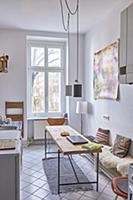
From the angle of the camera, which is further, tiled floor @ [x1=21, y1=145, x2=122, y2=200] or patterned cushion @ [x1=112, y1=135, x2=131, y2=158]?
patterned cushion @ [x1=112, y1=135, x2=131, y2=158]

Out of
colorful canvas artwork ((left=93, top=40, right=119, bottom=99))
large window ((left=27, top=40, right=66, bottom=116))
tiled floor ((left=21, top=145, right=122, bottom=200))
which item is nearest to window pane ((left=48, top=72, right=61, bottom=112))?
large window ((left=27, top=40, right=66, bottom=116))

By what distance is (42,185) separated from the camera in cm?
383

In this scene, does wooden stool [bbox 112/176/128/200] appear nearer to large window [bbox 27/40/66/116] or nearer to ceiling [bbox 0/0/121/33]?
ceiling [bbox 0/0/121/33]

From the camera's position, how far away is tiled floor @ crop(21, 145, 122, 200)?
135 inches

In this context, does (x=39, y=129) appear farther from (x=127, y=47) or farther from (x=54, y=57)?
(x=127, y=47)

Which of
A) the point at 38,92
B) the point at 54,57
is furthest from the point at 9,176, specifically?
the point at 54,57

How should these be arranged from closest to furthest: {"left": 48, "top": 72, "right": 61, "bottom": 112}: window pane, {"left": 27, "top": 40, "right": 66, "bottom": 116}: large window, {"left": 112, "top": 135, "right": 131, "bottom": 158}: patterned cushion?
{"left": 112, "top": 135, "right": 131, "bottom": 158}: patterned cushion, {"left": 27, "top": 40, "right": 66, "bottom": 116}: large window, {"left": 48, "top": 72, "right": 61, "bottom": 112}: window pane

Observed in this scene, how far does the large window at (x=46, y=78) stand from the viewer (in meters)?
6.79

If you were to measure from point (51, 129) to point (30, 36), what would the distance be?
2761 mm

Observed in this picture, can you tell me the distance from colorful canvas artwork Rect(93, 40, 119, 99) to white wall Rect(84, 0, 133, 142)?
14 cm

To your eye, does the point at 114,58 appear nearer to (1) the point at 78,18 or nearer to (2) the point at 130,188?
(1) the point at 78,18

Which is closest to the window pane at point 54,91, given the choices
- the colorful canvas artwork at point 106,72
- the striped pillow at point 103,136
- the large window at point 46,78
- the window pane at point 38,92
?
the large window at point 46,78

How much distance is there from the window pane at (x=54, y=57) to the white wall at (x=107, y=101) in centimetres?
87

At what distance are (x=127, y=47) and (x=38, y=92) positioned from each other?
4353 millimetres
